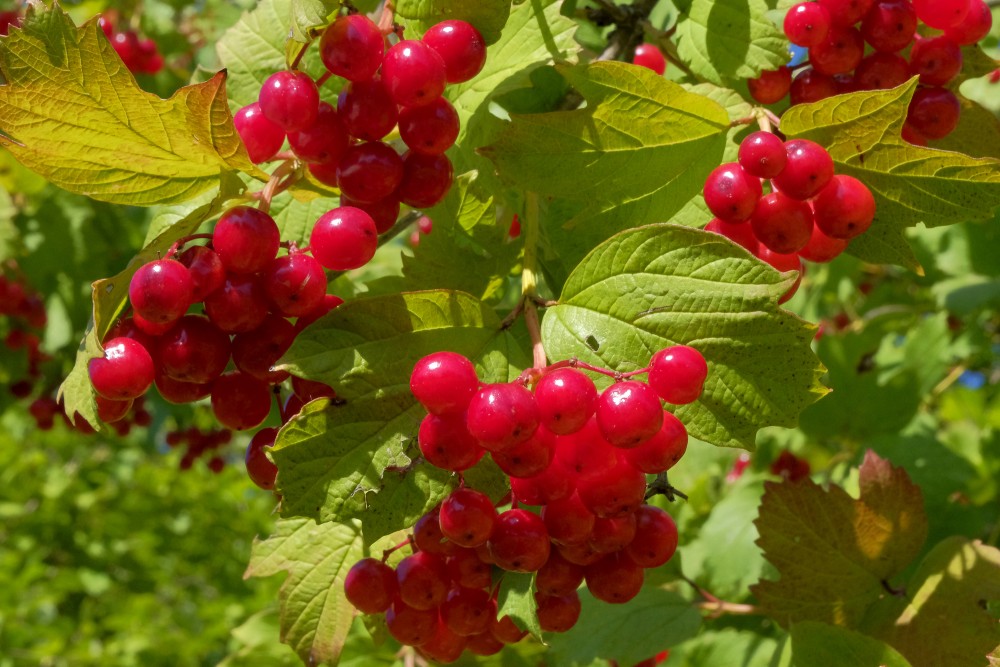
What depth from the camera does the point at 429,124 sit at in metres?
1.13

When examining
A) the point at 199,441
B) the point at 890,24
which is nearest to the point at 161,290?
the point at 890,24

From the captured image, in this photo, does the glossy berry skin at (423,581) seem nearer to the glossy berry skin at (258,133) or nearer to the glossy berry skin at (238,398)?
the glossy berry skin at (238,398)

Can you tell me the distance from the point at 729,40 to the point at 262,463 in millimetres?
971

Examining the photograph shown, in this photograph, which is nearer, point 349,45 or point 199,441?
point 349,45

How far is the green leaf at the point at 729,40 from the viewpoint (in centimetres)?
141

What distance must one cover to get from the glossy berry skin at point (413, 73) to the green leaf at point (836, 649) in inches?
40.3

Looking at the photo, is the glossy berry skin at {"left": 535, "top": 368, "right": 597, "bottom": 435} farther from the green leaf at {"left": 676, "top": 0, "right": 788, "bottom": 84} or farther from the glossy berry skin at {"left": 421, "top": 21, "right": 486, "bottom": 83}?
the green leaf at {"left": 676, "top": 0, "right": 788, "bottom": 84}

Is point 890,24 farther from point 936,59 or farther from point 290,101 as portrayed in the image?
point 290,101

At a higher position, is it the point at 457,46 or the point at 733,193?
the point at 457,46

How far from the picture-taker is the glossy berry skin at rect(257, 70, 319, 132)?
3.61 ft

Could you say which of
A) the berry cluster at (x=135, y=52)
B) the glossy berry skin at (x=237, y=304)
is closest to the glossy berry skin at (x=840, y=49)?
the glossy berry skin at (x=237, y=304)

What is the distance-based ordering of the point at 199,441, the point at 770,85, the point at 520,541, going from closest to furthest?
the point at 520,541 → the point at 770,85 → the point at 199,441

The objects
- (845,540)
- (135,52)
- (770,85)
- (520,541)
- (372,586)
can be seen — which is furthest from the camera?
(135,52)

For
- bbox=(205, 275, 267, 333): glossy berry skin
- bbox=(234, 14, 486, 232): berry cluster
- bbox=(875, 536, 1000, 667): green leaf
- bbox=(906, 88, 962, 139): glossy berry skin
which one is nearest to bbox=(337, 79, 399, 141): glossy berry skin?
bbox=(234, 14, 486, 232): berry cluster
